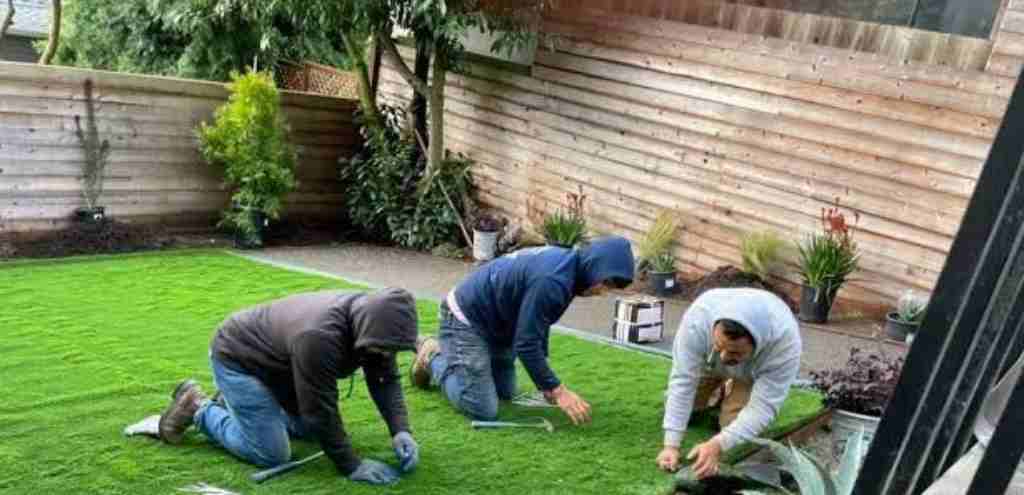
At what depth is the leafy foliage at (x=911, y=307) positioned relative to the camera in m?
6.25

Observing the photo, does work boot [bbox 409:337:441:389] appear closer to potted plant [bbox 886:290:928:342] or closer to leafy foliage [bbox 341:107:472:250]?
potted plant [bbox 886:290:928:342]

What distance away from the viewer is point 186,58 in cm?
1102

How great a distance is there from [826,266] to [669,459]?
3467 mm

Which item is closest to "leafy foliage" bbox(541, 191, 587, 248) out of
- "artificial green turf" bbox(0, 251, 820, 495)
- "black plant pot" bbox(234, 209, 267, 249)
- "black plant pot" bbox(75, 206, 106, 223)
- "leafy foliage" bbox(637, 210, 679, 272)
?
"leafy foliage" bbox(637, 210, 679, 272)

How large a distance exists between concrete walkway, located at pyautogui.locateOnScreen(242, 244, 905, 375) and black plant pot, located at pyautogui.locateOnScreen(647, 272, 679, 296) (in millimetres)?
156

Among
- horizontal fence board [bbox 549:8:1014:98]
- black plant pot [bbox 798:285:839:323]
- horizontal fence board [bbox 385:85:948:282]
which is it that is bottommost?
black plant pot [bbox 798:285:839:323]

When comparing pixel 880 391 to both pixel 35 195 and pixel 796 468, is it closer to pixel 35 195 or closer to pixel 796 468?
pixel 796 468

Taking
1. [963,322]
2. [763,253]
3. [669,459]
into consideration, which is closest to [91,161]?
[763,253]

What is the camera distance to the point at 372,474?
340cm

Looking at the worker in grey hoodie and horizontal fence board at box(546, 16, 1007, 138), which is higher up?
horizontal fence board at box(546, 16, 1007, 138)

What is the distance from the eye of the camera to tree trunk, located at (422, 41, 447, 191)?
28.5ft

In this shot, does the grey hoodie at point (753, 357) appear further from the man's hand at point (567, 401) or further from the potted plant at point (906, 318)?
the potted plant at point (906, 318)

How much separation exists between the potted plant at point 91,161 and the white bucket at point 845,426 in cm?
630

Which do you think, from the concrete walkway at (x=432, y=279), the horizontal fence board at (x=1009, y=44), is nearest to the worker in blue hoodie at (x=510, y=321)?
the concrete walkway at (x=432, y=279)
